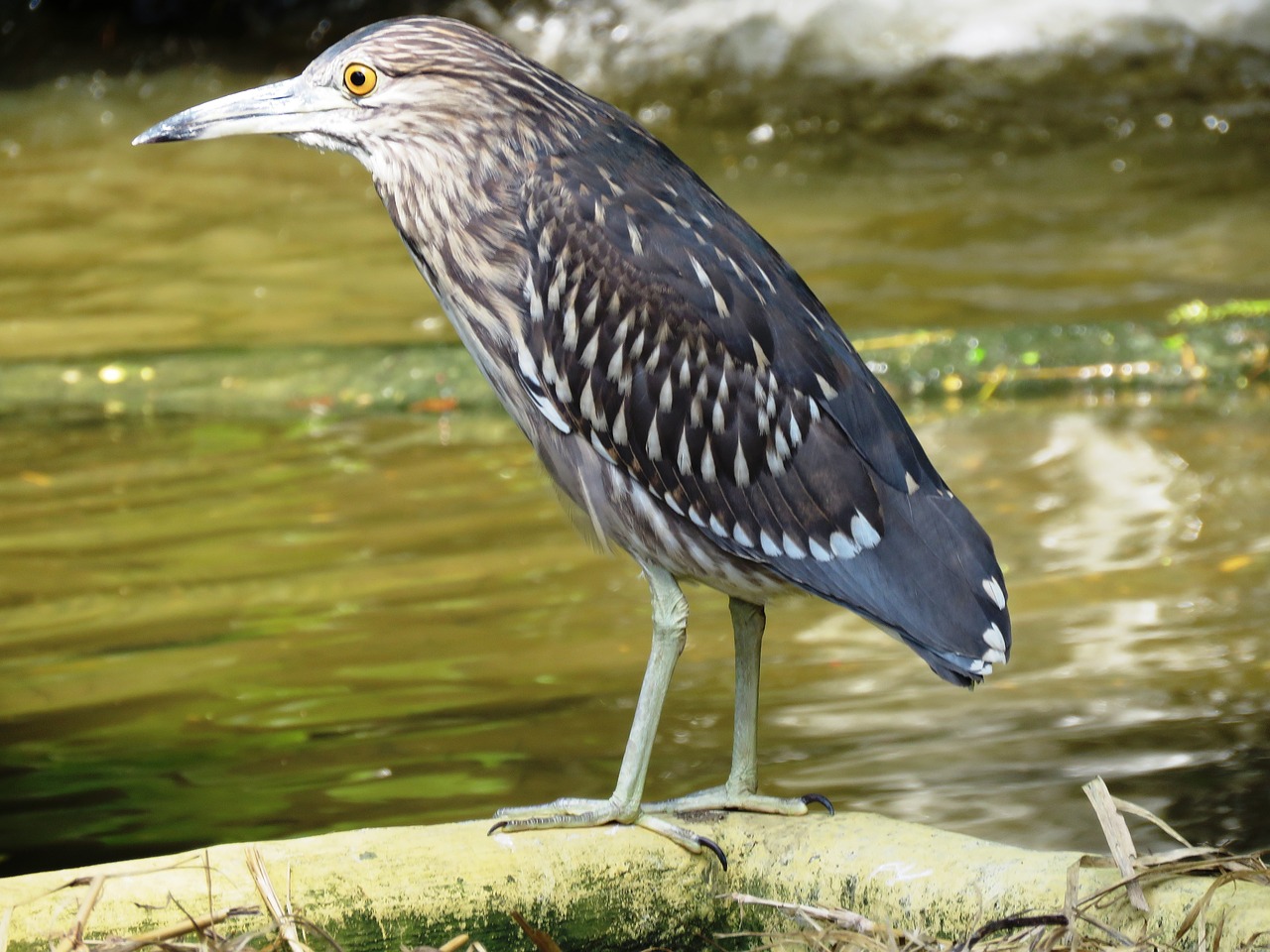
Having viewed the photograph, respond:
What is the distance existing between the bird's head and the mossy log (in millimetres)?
1259

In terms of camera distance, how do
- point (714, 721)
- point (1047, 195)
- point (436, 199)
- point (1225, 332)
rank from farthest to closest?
point (1047, 195) < point (1225, 332) < point (714, 721) < point (436, 199)

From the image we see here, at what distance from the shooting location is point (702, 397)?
3365 millimetres

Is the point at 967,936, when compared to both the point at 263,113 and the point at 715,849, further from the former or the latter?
the point at 263,113

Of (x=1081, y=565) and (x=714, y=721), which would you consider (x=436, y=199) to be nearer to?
(x=714, y=721)

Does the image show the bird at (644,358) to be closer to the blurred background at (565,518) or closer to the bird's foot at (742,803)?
the bird's foot at (742,803)

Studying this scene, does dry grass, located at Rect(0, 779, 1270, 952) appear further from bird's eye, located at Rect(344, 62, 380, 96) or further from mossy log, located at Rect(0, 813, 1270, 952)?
bird's eye, located at Rect(344, 62, 380, 96)

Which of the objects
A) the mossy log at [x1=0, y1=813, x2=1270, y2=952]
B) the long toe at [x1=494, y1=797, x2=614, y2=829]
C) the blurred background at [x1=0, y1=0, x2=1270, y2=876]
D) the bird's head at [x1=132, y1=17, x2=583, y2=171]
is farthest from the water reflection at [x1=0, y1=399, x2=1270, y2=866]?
the bird's head at [x1=132, y1=17, x2=583, y2=171]

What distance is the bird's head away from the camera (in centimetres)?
327

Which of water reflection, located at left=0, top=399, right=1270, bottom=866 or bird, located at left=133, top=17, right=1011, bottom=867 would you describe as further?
water reflection, located at left=0, top=399, right=1270, bottom=866

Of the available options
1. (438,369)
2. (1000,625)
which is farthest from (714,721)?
(438,369)

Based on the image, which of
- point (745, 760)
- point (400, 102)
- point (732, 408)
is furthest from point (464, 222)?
point (745, 760)

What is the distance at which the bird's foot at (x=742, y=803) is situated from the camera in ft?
11.0

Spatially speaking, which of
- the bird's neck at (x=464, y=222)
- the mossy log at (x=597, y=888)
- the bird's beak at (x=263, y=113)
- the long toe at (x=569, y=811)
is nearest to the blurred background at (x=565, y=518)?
the long toe at (x=569, y=811)

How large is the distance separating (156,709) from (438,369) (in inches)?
108
